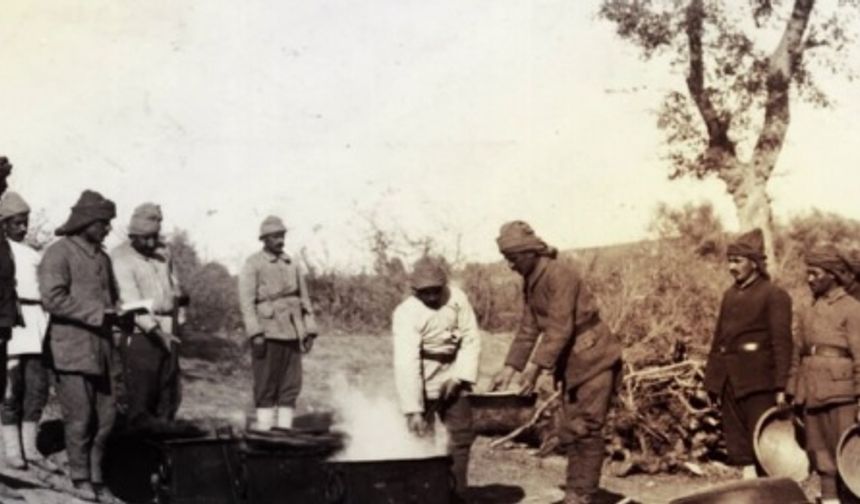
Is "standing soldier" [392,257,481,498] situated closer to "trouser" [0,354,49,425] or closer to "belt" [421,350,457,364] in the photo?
"belt" [421,350,457,364]

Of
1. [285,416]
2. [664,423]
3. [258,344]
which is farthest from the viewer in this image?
[664,423]

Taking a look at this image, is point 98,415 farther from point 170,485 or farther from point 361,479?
point 361,479

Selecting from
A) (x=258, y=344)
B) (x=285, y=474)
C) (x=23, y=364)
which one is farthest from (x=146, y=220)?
(x=285, y=474)

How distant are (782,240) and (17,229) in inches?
757

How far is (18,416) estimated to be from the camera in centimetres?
898

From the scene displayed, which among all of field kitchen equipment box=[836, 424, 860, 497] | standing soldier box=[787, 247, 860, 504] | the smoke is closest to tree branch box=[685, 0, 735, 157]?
the smoke

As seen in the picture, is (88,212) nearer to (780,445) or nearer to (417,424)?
(417,424)

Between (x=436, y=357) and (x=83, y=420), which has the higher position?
(x=436, y=357)

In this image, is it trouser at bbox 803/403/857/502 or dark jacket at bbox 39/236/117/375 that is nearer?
dark jacket at bbox 39/236/117/375

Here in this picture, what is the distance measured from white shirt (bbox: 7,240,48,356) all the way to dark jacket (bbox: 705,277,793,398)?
4976 millimetres

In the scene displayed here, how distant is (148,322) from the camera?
9.23 m

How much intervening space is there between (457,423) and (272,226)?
2903 millimetres

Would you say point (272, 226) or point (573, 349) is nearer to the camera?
point (573, 349)

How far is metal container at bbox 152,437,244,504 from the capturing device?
7.78 meters
